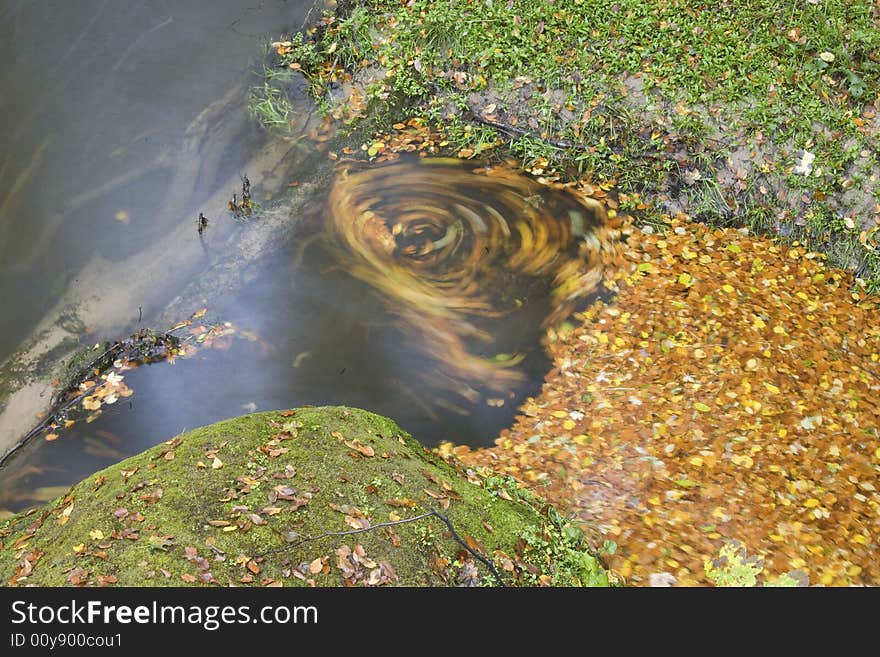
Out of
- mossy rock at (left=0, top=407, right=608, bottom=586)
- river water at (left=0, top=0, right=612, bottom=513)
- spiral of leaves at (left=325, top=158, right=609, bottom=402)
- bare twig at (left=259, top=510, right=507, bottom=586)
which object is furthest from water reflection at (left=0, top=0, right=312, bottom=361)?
bare twig at (left=259, top=510, right=507, bottom=586)

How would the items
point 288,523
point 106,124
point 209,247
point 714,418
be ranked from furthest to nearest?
point 106,124 < point 209,247 < point 714,418 < point 288,523

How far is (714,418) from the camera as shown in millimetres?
5387

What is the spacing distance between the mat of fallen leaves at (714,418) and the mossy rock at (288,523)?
2.26 ft

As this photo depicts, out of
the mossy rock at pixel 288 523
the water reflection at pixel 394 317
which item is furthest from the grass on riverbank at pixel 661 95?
the mossy rock at pixel 288 523

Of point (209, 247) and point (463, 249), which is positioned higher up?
point (463, 249)

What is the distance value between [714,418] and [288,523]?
351 centimetres

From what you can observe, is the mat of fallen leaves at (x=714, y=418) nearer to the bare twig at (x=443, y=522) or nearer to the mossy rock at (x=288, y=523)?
the mossy rock at (x=288, y=523)

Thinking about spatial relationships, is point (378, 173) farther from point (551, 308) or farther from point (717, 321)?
point (717, 321)

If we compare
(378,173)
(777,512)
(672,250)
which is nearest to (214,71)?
(378,173)

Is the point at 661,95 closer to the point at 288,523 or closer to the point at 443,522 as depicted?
the point at 443,522

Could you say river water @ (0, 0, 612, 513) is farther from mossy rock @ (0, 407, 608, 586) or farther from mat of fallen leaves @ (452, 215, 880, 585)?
mossy rock @ (0, 407, 608, 586)

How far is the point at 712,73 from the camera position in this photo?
25.0 ft

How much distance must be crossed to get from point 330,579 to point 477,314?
11.9ft

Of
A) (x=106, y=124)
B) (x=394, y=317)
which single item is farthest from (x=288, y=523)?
(x=106, y=124)
